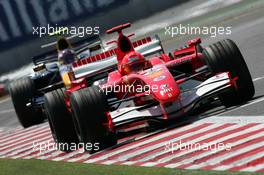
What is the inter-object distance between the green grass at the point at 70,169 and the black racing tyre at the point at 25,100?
3.94 m

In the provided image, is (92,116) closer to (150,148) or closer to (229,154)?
(150,148)

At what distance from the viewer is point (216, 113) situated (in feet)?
39.0

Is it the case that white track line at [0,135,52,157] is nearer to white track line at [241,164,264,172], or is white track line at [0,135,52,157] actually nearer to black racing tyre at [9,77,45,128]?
black racing tyre at [9,77,45,128]

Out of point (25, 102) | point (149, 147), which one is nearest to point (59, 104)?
point (149, 147)

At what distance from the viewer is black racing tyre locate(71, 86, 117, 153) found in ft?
36.4

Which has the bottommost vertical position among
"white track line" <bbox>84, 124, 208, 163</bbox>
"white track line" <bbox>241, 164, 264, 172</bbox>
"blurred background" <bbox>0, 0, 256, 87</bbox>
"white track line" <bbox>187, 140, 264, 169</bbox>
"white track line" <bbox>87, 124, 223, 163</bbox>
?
"blurred background" <bbox>0, 0, 256, 87</bbox>

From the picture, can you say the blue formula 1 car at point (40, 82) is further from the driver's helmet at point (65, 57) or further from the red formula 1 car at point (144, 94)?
the red formula 1 car at point (144, 94)

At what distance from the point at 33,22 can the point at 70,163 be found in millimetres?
22518

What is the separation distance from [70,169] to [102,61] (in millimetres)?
4520

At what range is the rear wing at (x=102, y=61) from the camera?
14059 mm

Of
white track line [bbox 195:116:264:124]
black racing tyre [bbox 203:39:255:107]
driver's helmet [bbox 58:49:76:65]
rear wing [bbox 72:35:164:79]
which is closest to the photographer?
white track line [bbox 195:116:264:124]

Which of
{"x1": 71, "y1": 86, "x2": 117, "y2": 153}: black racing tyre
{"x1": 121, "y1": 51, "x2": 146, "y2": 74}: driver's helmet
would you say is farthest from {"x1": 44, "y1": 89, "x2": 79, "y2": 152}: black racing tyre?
{"x1": 121, "y1": 51, "x2": 146, "y2": 74}: driver's helmet

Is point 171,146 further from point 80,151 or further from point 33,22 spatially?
point 33,22

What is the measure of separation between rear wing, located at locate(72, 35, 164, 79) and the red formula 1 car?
824mm
